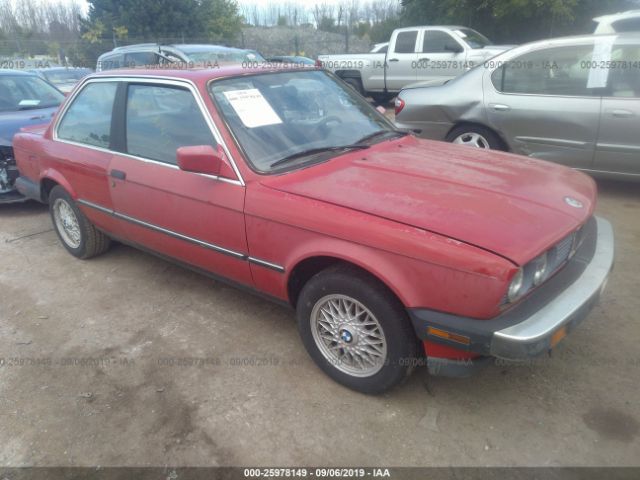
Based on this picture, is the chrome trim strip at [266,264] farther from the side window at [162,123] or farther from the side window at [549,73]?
the side window at [549,73]

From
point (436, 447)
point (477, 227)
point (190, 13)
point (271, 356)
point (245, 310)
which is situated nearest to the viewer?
point (477, 227)

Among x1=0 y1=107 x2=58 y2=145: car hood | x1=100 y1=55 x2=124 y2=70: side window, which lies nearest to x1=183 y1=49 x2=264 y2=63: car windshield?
x1=100 y1=55 x2=124 y2=70: side window

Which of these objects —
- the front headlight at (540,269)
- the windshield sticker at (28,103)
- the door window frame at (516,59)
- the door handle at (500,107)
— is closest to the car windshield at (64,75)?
the windshield sticker at (28,103)

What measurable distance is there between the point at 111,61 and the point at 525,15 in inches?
480

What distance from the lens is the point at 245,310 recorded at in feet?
11.7

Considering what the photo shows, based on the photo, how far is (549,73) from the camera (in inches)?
207

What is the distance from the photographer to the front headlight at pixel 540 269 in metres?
2.21

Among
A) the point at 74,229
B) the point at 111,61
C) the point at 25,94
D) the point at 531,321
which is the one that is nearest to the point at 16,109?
the point at 25,94

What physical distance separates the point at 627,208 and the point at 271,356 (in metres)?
4.01

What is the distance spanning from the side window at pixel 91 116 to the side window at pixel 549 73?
13.4 feet

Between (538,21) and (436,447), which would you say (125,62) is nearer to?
(436,447)

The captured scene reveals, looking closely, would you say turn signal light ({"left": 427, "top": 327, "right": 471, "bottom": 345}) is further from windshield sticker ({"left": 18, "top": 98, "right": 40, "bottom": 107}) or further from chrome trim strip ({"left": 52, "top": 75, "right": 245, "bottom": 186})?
windshield sticker ({"left": 18, "top": 98, "right": 40, "bottom": 107})

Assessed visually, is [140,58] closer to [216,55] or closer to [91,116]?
[216,55]

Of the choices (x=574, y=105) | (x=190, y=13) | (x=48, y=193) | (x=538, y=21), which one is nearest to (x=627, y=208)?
(x=574, y=105)
